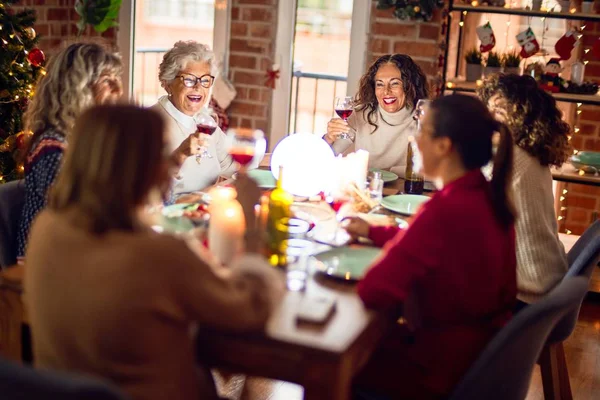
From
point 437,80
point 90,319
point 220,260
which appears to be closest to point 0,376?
point 90,319

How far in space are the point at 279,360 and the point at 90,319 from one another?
378 mm

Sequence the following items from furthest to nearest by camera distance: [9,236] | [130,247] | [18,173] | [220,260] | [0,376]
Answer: [18,173] → [9,236] → [220,260] → [130,247] → [0,376]

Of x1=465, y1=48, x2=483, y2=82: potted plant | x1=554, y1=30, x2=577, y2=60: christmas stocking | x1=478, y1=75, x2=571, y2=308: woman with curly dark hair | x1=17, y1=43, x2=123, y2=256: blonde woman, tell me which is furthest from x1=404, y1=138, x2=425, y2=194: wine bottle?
x1=554, y1=30, x2=577, y2=60: christmas stocking

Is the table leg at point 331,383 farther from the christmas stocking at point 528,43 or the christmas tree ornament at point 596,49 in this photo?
the christmas tree ornament at point 596,49

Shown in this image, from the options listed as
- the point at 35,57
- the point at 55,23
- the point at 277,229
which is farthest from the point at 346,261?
the point at 55,23

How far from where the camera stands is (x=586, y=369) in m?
3.13

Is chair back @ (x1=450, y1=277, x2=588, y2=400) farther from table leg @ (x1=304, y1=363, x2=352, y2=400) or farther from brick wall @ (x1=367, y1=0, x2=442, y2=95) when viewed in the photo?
brick wall @ (x1=367, y1=0, x2=442, y2=95)

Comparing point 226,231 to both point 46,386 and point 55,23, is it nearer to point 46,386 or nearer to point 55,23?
point 46,386

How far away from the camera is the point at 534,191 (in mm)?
2383

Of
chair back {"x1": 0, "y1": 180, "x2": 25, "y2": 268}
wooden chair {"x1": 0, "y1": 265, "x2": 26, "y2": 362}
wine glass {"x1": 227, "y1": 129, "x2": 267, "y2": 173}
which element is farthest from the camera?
chair back {"x1": 0, "y1": 180, "x2": 25, "y2": 268}

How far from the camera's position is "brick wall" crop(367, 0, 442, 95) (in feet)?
13.8

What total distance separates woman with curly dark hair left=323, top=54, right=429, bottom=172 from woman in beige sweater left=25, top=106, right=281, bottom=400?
1.94 m

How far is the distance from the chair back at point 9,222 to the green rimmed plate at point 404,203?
1.13 metres

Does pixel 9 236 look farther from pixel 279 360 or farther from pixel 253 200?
pixel 279 360
